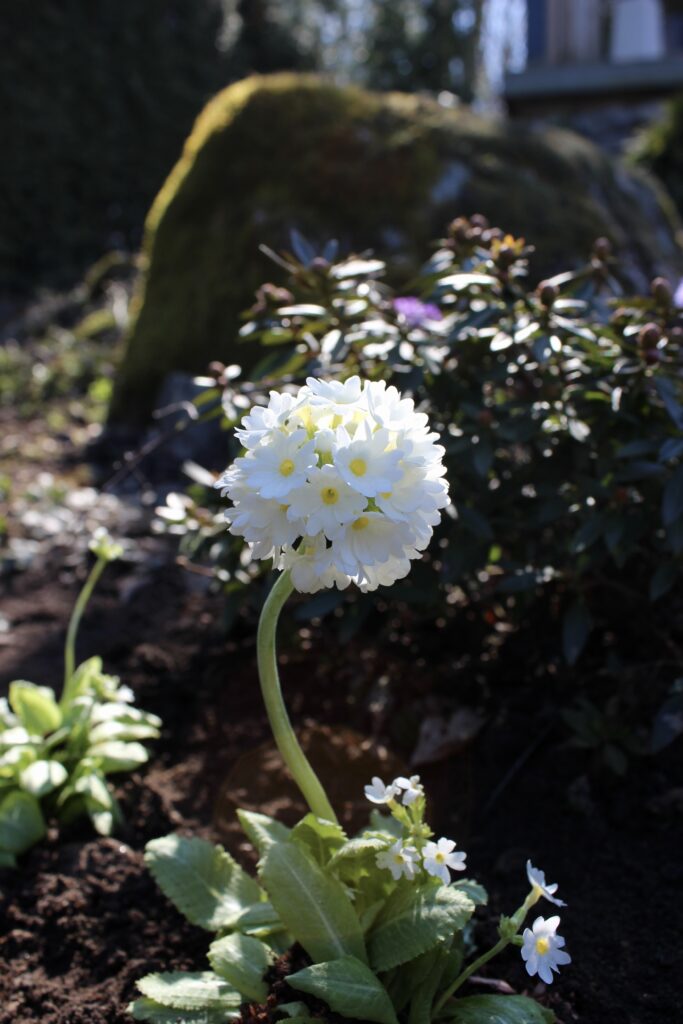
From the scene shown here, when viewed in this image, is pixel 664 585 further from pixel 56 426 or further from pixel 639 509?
pixel 56 426

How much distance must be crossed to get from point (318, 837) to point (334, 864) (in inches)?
2.8

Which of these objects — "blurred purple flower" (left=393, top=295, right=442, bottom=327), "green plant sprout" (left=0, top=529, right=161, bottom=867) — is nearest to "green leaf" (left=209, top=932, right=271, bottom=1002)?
"green plant sprout" (left=0, top=529, right=161, bottom=867)

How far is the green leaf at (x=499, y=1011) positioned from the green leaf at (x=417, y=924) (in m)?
0.10

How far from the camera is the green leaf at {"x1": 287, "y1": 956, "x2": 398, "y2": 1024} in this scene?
136cm

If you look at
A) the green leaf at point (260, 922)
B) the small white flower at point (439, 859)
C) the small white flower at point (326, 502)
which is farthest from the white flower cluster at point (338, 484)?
the green leaf at point (260, 922)

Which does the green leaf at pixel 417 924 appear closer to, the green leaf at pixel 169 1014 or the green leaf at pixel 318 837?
the green leaf at pixel 318 837

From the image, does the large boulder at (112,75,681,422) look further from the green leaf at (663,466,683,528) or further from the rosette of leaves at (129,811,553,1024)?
the rosette of leaves at (129,811,553,1024)

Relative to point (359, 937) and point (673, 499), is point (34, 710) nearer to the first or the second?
point (359, 937)

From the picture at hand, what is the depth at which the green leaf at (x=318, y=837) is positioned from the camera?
1.60 metres

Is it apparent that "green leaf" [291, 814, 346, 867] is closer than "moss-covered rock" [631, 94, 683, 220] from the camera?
Yes

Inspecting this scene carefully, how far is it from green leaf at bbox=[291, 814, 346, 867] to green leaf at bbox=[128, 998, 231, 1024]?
0.27 m

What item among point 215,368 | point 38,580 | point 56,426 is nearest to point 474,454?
point 215,368

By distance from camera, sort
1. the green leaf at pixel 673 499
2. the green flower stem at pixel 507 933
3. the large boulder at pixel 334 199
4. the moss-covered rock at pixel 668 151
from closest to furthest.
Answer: the green flower stem at pixel 507 933, the green leaf at pixel 673 499, the large boulder at pixel 334 199, the moss-covered rock at pixel 668 151

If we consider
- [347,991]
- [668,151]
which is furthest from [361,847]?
[668,151]
